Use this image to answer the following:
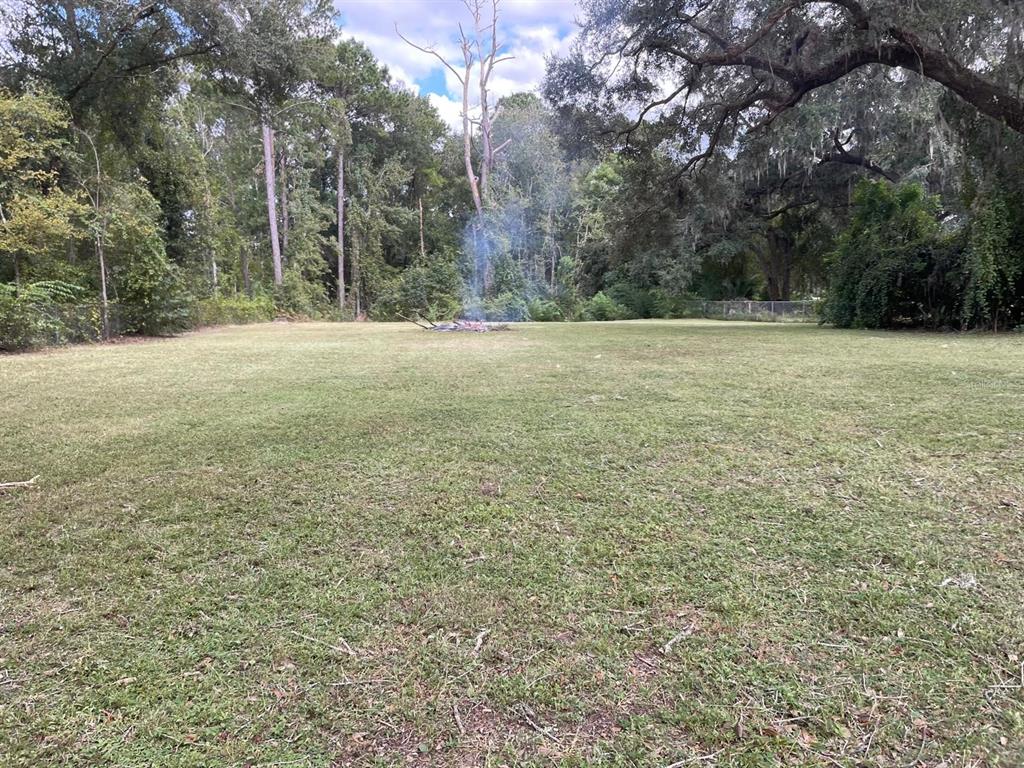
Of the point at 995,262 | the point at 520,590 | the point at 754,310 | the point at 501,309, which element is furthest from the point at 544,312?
the point at 520,590

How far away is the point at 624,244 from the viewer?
1367cm

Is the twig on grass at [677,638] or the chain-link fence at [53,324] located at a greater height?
the chain-link fence at [53,324]

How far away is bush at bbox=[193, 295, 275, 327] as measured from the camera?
1540cm

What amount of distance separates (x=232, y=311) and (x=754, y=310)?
19883 millimetres

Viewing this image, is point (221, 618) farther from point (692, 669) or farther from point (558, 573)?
point (692, 669)

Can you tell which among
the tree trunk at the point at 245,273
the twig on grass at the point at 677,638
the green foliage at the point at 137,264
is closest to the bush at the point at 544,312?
the green foliage at the point at 137,264

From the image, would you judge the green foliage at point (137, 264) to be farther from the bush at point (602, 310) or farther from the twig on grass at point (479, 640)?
the bush at point (602, 310)

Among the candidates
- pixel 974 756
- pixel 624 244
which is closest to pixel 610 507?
pixel 974 756

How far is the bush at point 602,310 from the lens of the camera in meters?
21.7

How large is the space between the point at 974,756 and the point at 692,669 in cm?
50

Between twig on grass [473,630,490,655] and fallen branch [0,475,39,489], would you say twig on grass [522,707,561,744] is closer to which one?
twig on grass [473,630,490,655]

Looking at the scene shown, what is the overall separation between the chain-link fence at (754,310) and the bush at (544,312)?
18.8ft

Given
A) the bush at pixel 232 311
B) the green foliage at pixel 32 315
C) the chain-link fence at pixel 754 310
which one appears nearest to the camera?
the green foliage at pixel 32 315

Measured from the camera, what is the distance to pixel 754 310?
70.7 feet
